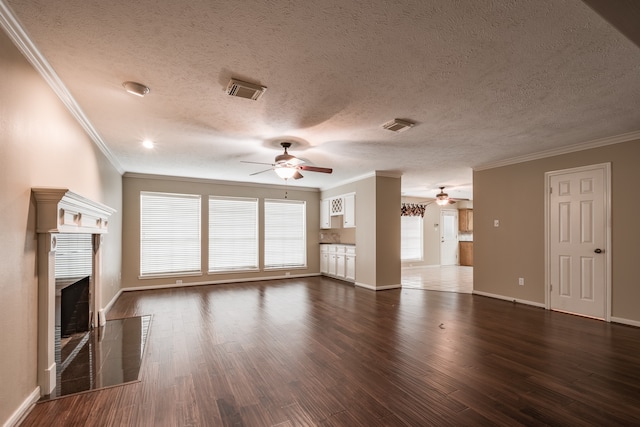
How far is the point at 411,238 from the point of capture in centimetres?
1073

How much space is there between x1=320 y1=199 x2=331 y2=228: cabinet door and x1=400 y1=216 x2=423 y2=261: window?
126 inches

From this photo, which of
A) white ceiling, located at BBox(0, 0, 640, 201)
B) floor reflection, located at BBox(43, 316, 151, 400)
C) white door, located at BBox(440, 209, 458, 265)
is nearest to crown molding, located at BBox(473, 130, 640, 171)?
white ceiling, located at BBox(0, 0, 640, 201)

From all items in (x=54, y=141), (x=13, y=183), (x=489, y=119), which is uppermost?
(x=489, y=119)

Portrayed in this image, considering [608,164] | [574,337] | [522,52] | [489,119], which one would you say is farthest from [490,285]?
[522,52]

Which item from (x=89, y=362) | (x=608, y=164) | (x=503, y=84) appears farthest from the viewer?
(x=608, y=164)

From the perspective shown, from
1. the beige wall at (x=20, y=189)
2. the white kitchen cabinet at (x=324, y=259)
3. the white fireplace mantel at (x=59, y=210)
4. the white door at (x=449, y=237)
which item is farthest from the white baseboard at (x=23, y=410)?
the white door at (x=449, y=237)

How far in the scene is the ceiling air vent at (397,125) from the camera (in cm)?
363

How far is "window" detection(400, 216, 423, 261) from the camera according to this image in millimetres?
10570

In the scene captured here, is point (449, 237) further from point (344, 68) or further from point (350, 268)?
point (344, 68)

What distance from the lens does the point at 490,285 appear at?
5875 mm

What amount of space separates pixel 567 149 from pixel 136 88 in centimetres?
586

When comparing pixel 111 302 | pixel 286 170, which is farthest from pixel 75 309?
pixel 286 170

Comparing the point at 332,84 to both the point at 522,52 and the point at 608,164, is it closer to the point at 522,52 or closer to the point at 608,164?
the point at 522,52

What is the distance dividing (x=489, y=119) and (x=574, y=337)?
2790 millimetres
